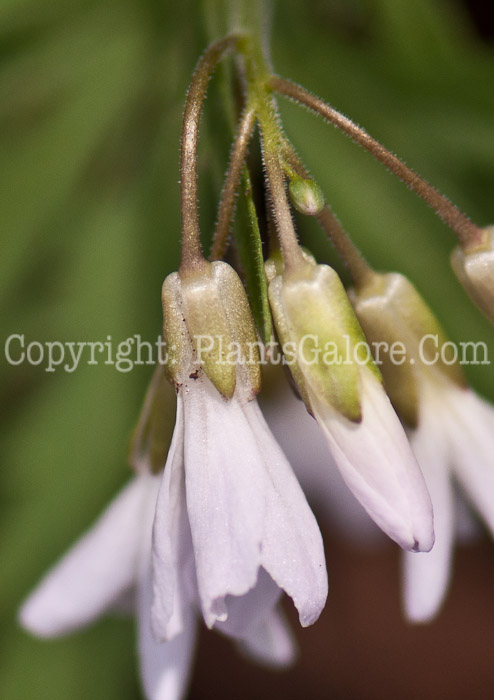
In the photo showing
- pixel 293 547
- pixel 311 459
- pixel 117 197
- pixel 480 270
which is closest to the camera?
pixel 293 547

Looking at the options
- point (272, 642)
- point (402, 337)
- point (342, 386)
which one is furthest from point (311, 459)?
point (342, 386)

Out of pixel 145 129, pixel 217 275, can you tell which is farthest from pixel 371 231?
pixel 217 275

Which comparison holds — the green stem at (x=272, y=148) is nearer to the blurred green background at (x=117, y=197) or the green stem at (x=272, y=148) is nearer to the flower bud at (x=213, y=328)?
Result: the flower bud at (x=213, y=328)

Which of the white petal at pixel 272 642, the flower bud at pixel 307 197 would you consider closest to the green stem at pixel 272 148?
the flower bud at pixel 307 197

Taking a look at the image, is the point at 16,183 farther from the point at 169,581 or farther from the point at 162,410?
the point at 169,581

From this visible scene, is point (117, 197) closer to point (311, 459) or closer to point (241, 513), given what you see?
point (311, 459)

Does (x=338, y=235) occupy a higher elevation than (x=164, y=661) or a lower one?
higher

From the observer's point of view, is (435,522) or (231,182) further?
(435,522)
